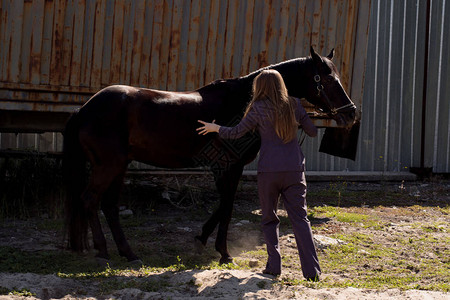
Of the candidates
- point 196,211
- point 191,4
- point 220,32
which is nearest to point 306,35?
point 220,32

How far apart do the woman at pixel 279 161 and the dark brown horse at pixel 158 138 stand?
831mm

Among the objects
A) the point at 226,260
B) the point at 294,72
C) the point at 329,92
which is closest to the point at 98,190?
the point at 226,260

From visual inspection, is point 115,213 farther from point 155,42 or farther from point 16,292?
point 155,42

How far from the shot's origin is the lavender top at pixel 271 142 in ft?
13.4

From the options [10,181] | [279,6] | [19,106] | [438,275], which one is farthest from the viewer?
[279,6]

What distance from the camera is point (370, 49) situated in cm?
1133

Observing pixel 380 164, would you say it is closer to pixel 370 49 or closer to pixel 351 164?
pixel 351 164

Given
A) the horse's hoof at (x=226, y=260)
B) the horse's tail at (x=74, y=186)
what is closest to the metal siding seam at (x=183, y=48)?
the horse's tail at (x=74, y=186)

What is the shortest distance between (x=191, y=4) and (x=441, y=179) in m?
7.23

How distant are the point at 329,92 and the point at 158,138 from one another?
177 centimetres

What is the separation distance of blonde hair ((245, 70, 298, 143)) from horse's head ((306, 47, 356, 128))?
3.41 ft

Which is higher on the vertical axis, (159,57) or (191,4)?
(191,4)

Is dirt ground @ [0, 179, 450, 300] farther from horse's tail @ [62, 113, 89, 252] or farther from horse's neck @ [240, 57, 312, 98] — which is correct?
horse's neck @ [240, 57, 312, 98]

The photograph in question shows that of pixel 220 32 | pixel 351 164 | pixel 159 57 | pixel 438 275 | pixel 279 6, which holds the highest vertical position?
pixel 279 6
